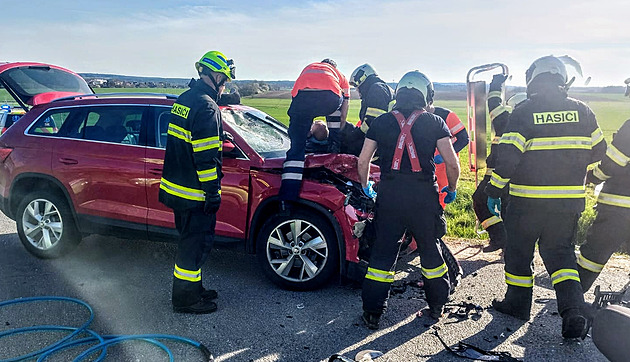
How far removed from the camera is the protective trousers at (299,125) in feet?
16.4

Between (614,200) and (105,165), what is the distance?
16.1 ft

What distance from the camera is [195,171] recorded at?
456 cm

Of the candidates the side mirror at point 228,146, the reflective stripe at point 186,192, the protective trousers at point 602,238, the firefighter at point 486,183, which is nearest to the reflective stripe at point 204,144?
the reflective stripe at point 186,192

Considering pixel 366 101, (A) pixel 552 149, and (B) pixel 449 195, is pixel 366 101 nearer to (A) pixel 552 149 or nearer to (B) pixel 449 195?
(B) pixel 449 195

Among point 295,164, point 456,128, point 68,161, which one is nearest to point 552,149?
point 456,128

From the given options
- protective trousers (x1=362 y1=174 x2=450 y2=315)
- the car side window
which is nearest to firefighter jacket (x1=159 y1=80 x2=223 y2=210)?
the car side window

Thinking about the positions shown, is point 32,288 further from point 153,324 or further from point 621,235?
point 621,235

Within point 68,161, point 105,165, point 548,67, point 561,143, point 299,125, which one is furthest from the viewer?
point 68,161

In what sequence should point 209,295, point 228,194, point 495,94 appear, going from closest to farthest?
point 209,295 → point 228,194 → point 495,94

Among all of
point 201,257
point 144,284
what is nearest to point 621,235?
point 201,257

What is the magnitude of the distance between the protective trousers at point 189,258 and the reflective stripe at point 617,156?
139 inches

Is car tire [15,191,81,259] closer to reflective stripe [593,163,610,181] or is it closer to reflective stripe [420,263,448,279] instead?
reflective stripe [420,263,448,279]

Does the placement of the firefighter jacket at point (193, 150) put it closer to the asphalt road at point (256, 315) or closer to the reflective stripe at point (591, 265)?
the asphalt road at point (256, 315)

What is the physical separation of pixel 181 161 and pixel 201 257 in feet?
2.84
